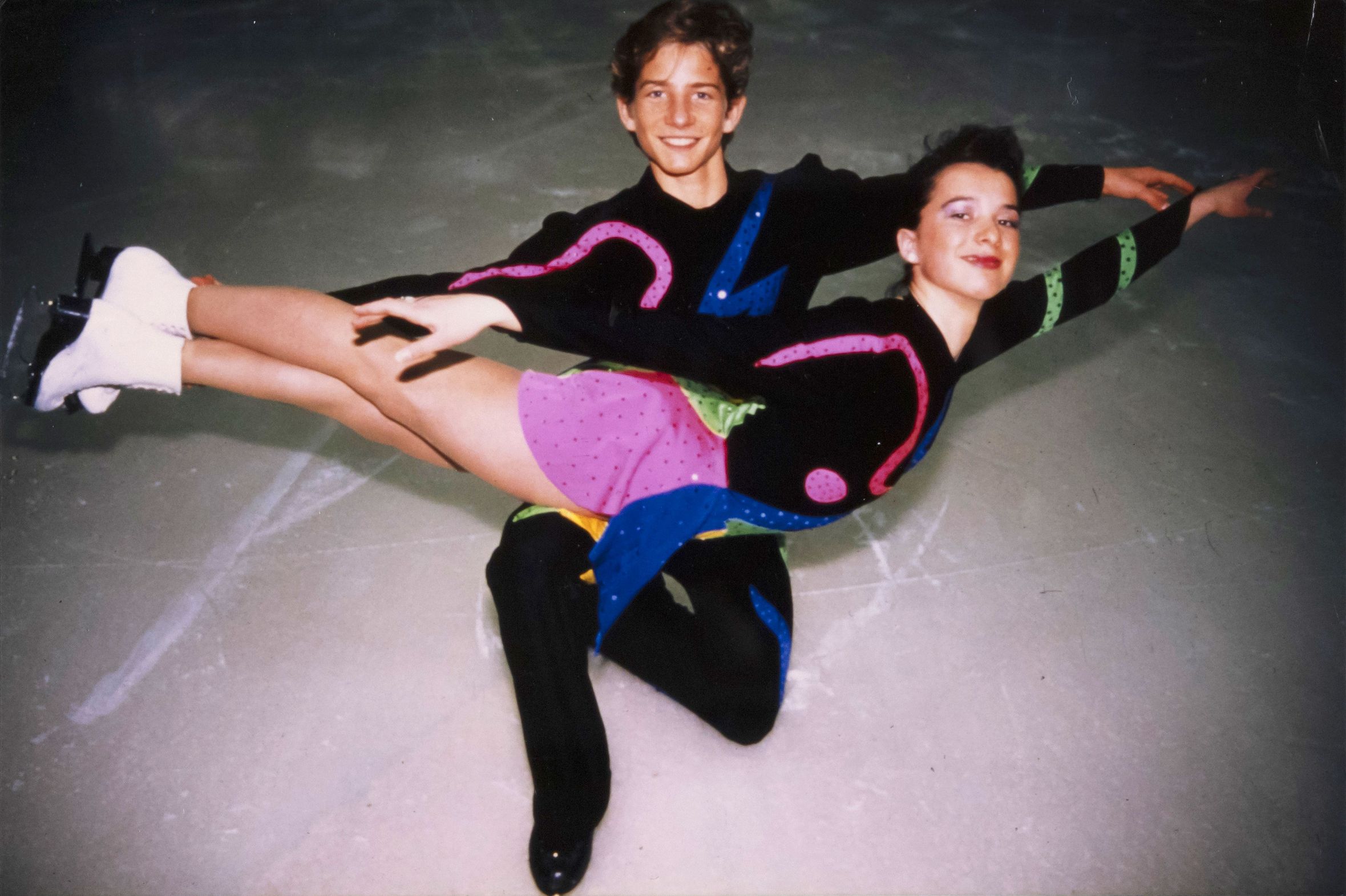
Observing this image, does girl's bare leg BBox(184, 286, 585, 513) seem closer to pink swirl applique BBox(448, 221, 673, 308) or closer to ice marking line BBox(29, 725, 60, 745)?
pink swirl applique BBox(448, 221, 673, 308)

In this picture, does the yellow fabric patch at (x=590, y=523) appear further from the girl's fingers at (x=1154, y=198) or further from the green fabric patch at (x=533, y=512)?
the girl's fingers at (x=1154, y=198)

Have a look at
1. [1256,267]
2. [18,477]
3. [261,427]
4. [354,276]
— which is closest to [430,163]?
[354,276]

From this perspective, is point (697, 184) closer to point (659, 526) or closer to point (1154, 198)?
point (659, 526)

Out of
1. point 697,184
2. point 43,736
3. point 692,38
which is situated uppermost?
point 692,38

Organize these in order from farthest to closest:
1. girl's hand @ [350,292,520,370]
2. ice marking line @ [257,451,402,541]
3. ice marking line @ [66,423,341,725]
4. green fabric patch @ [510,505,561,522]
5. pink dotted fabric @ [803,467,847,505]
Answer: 1. ice marking line @ [257,451,402,541]
2. ice marking line @ [66,423,341,725]
3. green fabric patch @ [510,505,561,522]
4. pink dotted fabric @ [803,467,847,505]
5. girl's hand @ [350,292,520,370]

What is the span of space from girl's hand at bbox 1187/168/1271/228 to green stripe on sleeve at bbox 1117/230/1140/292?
0.10m

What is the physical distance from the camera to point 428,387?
124 centimetres

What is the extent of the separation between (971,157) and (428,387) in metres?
0.73

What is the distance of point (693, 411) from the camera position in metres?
1.27

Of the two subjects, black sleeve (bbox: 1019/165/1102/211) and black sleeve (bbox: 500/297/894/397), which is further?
black sleeve (bbox: 1019/165/1102/211)

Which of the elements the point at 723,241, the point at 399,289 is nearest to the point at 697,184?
the point at 723,241

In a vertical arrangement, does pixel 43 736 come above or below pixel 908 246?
below

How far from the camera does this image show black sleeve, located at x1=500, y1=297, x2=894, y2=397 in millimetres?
1096

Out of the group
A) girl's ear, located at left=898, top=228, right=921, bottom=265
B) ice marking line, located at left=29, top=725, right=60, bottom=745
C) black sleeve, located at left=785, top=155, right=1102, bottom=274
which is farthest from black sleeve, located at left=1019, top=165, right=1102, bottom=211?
ice marking line, located at left=29, top=725, right=60, bottom=745
